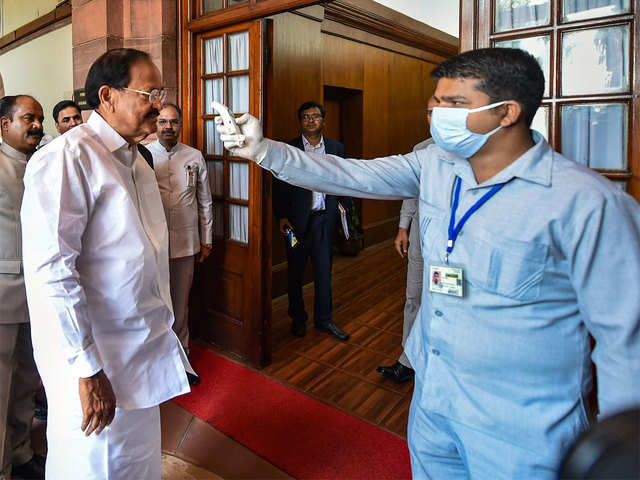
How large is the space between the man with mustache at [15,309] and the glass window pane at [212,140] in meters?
1.36

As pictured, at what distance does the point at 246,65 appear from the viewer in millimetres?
3248

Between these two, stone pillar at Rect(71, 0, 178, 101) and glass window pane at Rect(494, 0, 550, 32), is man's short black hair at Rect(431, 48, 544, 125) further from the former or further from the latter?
stone pillar at Rect(71, 0, 178, 101)

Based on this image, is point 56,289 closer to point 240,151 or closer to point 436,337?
point 240,151

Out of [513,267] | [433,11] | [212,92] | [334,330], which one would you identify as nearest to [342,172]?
[513,267]

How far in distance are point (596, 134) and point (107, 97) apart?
178 centimetres

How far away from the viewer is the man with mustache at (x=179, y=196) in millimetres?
3236

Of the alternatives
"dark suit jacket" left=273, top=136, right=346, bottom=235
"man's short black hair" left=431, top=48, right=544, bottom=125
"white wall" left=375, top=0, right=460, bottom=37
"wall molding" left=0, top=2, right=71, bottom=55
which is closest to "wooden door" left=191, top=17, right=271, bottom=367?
"dark suit jacket" left=273, top=136, right=346, bottom=235

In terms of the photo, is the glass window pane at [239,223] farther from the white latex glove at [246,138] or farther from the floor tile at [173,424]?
the white latex glove at [246,138]

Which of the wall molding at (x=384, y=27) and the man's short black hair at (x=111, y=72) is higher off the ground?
the wall molding at (x=384, y=27)

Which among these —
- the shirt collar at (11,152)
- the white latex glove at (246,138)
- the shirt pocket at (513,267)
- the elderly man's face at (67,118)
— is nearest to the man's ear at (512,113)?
the shirt pocket at (513,267)

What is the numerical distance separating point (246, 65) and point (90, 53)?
1527mm

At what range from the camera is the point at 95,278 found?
153 centimetres

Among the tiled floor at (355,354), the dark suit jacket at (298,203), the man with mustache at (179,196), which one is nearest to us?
the tiled floor at (355,354)

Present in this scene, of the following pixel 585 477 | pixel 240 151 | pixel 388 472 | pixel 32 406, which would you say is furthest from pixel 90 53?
pixel 585 477
